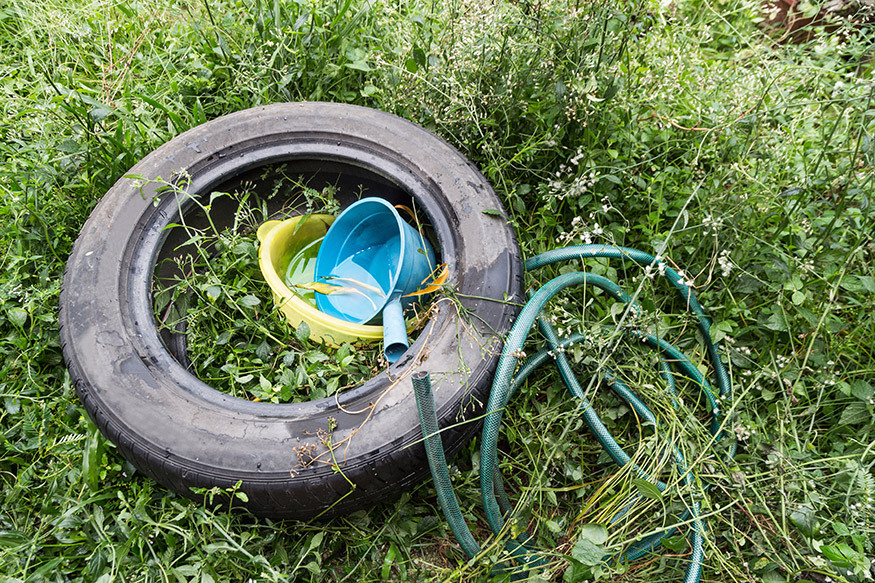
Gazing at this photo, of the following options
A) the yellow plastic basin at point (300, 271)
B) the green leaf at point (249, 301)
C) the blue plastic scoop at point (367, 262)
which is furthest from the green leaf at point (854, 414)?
the green leaf at point (249, 301)

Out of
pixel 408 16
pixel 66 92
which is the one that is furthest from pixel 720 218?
pixel 66 92

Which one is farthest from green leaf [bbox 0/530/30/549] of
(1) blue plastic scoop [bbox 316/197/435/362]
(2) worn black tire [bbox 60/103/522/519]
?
(1) blue plastic scoop [bbox 316/197/435/362]

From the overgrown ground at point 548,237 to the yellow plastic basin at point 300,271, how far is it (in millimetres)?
602

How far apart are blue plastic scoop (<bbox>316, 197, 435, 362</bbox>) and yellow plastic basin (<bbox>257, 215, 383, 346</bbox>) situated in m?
0.09

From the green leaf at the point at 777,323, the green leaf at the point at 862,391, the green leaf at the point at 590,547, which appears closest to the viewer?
the green leaf at the point at 590,547

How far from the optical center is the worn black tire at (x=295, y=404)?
1648mm

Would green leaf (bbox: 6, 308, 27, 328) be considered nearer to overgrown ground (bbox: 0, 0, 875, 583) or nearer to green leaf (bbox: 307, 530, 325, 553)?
overgrown ground (bbox: 0, 0, 875, 583)

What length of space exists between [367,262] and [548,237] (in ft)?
2.57

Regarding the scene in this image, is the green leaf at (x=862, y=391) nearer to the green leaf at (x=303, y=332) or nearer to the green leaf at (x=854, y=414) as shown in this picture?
the green leaf at (x=854, y=414)

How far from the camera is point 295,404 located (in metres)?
1.78

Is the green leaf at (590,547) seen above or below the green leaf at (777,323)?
below

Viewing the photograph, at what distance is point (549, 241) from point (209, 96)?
1.75m

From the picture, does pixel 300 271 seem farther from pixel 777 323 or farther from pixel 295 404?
pixel 777 323

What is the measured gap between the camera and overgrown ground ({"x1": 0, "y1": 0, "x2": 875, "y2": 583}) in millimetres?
1770
